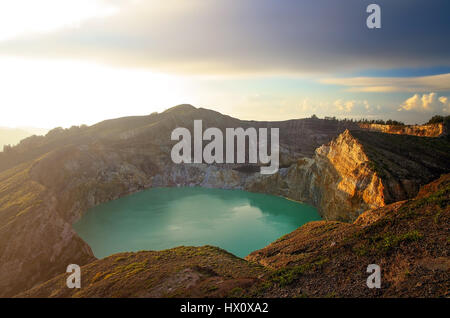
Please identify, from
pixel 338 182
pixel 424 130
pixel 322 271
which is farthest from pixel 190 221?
pixel 424 130

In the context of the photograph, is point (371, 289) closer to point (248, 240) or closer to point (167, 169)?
point (248, 240)

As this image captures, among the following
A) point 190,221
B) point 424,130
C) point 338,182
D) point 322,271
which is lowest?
point 190,221

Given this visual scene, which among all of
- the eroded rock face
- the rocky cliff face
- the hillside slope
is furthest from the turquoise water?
the rocky cliff face

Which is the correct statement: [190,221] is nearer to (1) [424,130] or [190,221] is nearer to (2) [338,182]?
(2) [338,182]

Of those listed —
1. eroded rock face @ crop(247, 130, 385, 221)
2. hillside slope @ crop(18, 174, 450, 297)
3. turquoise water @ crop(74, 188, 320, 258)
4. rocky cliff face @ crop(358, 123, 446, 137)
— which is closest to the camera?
hillside slope @ crop(18, 174, 450, 297)

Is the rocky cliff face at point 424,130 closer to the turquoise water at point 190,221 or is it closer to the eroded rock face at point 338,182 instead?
the eroded rock face at point 338,182

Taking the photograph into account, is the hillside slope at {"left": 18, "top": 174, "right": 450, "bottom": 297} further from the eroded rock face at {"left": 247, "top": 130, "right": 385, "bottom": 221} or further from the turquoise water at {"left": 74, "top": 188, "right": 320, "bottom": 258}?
the eroded rock face at {"left": 247, "top": 130, "right": 385, "bottom": 221}

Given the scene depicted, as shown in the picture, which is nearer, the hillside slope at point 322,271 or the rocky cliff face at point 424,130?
the hillside slope at point 322,271

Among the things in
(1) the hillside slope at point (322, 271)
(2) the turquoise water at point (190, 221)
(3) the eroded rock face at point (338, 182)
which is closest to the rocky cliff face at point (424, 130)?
(3) the eroded rock face at point (338, 182)

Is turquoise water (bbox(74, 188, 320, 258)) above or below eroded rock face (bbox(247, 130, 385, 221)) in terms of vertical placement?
below
